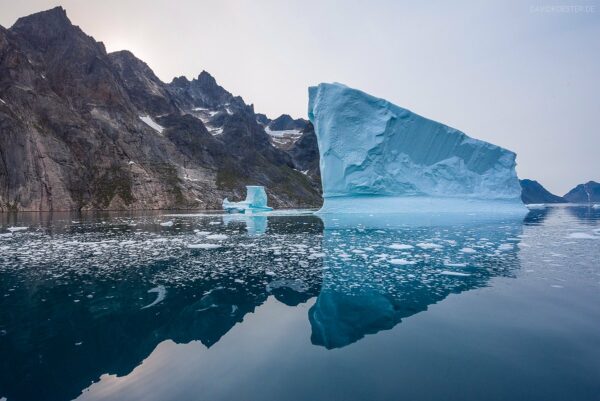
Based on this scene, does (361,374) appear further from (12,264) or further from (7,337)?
(12,264)

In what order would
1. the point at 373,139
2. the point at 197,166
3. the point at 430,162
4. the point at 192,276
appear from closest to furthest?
the point at 192,276 < the point at 373,139 < the point at 430,162 < the point at 197,166

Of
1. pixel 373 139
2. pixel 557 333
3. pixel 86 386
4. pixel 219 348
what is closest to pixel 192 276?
pixel 219 348

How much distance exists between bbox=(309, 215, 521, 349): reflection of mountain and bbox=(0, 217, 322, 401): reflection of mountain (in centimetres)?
65

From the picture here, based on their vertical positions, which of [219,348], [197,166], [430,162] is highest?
[197,166]

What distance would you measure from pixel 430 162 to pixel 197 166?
69.3 meters

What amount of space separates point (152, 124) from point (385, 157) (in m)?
80.0

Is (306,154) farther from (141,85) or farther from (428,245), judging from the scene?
(428,245)

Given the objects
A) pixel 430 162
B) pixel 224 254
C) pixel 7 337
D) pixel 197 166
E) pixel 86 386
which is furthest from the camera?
pixel 197 166

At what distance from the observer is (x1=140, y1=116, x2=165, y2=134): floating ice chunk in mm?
89125

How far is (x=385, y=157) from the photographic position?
29219 millimetres

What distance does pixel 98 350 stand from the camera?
380 centimetres

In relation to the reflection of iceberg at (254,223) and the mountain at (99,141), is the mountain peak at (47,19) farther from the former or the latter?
the reflection of iceberg at (254,223)

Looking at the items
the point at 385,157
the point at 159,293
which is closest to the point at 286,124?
the point at 385,157

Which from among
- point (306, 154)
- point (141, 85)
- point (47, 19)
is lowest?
point (306, 154)
